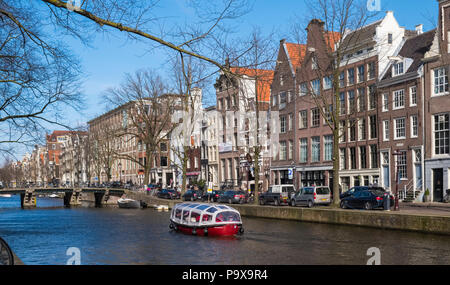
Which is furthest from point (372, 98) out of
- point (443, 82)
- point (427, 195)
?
point (427, 195)

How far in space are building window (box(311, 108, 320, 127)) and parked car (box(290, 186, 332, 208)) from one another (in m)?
17.9

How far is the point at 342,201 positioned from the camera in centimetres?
4141

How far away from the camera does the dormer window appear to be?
2067 inches

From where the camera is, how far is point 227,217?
3100 centimetres

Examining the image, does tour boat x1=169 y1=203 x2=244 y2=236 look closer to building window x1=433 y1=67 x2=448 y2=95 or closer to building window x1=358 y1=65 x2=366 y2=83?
building window x1=433 y1=67 x2=448 y2=95

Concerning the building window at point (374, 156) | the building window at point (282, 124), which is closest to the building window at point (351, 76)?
the building window at point (374, 156)

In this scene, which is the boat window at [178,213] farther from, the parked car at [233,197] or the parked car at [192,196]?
the parked car at [192,196]

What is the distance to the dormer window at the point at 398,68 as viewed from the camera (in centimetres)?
5250

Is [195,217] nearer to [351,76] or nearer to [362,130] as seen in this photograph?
[362,130]

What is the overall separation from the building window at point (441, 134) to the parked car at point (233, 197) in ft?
62.3

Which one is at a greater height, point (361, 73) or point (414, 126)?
point (361, 73)

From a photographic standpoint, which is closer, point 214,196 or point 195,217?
point 195,217

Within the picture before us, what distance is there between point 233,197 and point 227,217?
24922 mm
